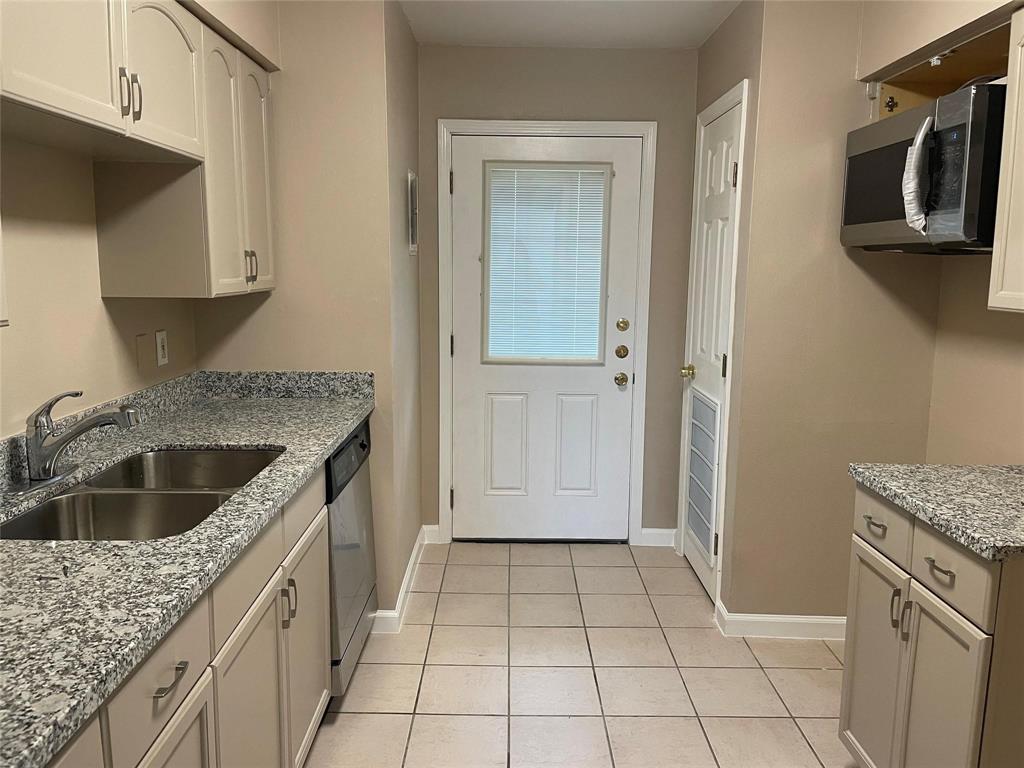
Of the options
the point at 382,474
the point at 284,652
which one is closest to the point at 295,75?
the point at 382,474

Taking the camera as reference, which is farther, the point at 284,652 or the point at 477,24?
the point at 477,24

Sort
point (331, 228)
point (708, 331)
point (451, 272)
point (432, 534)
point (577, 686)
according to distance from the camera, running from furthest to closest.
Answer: point (432, 534)
point (451, 272)
point (708, 331)
point (331, 228)
point (577, 686)

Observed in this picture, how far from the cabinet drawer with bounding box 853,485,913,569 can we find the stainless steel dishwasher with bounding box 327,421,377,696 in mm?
1480

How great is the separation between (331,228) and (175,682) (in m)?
1.83

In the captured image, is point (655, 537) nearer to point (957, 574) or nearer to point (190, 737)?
point (957, 574)

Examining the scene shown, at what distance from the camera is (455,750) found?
2291mm

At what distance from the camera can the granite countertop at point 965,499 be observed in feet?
5.15

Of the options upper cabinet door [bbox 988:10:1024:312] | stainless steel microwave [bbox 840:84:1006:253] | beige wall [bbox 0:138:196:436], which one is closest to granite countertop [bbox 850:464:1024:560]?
upper cabinet door [bbox 988:10:1024:312]

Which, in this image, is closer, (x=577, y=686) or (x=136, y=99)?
(x=136, y=99)

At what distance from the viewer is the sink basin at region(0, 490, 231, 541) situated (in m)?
1.78

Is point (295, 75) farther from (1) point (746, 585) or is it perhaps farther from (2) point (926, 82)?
(1) point (746, 585)

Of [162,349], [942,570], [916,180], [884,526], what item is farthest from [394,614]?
[916,180]

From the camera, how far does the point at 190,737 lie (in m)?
1.35

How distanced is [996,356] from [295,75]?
2492 mm
